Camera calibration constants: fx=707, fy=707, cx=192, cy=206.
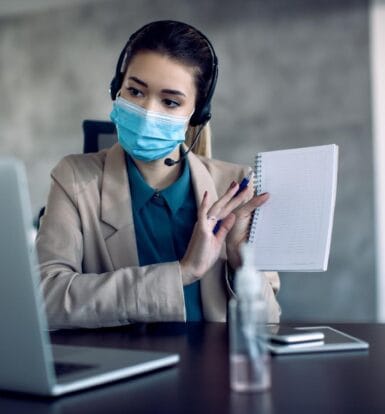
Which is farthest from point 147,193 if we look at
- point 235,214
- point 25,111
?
point 25,111

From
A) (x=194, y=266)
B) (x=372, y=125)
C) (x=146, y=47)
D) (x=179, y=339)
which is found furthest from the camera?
(x=372, y=125)

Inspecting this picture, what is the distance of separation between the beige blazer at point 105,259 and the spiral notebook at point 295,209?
0.59 feet

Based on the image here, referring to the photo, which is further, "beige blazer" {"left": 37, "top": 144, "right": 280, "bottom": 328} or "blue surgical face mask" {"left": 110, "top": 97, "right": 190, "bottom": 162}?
"blue surgical face mask" {"left": 110, "top": 97, "right": 190, "bottom": 162}

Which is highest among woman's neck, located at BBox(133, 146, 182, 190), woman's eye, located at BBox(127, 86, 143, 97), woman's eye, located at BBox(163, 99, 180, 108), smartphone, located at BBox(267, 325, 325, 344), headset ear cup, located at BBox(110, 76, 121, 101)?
headset ear cup, located at BBox(110, 76, 121, 101)

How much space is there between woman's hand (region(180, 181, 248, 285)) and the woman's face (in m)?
0.32

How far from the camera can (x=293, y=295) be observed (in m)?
3.95

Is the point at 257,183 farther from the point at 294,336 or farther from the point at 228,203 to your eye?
the point at 294,336

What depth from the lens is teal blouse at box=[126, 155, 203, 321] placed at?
159cm

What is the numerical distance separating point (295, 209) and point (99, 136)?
0.82 m

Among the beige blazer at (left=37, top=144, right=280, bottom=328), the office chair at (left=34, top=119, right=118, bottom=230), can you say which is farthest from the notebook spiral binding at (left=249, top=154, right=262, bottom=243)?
the office chair at (left=34, top=119, right=118, bottom=230)

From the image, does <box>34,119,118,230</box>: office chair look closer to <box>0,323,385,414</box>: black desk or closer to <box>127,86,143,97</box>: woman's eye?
<box>127,86,143,97</box>: woman's eye

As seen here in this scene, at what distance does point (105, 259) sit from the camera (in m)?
1.53

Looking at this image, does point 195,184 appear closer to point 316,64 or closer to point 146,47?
point 146,47

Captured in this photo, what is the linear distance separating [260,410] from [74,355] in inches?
12.4
